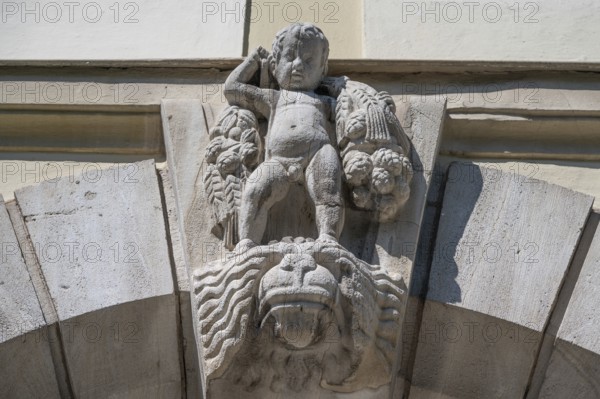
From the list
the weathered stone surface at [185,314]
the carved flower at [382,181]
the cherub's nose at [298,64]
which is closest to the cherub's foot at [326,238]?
the carved flower at [382,181]

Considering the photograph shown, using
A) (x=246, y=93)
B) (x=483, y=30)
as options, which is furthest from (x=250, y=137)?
(x=483, y=30)

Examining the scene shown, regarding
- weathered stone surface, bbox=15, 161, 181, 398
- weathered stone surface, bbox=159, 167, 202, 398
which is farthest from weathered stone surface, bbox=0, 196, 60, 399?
weathered stone surface, bbox=159, 167, 202, 398

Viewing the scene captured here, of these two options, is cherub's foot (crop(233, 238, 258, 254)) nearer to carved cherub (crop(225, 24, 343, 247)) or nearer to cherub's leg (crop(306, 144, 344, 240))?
carved cherub (crop(225, 24, 343, 247))

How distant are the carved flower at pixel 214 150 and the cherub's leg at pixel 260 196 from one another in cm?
14

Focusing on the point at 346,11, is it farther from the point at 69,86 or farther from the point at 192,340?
the point at 192,340

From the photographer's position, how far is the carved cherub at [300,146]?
129 inches

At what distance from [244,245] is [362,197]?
0.39 metres

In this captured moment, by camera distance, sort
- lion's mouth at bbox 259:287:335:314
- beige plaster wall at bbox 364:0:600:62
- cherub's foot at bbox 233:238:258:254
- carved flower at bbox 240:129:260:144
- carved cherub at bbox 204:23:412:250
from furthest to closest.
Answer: beige plaster wall at bbox 364:0:600:62, carved flower at bbox 240:129:260:144, carved cherub at bbox 204:23:412:250, cherub's foot at bbox 233:238:258:254, lion's mouth at bbox 259:287:335:314

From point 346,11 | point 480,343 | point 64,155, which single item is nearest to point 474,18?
Answer: point 346,11

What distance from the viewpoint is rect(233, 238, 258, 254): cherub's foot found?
3168mm

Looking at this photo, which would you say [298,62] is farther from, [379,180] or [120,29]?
[120,29]

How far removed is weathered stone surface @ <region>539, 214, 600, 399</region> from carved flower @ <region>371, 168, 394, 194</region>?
25.0 inches

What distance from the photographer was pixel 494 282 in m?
3.37

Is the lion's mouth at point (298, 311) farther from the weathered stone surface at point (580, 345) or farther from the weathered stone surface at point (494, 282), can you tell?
the weathered stone surface at point (580, 345)
